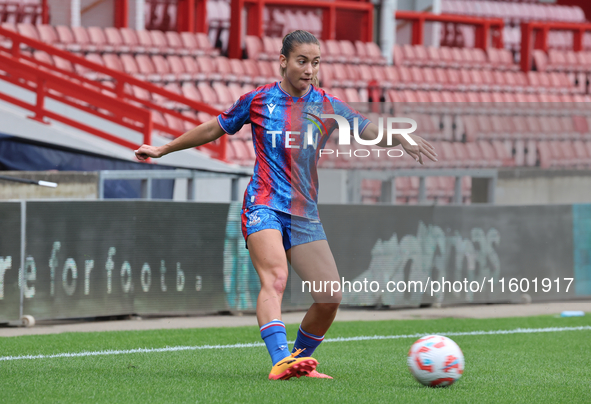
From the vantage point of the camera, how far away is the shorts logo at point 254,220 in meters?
4.98

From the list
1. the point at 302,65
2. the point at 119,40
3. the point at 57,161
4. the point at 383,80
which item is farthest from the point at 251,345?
the point at 383,80

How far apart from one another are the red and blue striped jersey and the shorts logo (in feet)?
0.20

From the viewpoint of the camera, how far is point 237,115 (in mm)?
5199

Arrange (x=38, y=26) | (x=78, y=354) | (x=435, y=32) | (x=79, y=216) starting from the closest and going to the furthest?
(x=78, y=354) < (x=79, y=216) < (x=38, y=26) < (x=435, y=32)

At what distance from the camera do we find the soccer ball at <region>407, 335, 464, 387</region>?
16.2 ft

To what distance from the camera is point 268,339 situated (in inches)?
193

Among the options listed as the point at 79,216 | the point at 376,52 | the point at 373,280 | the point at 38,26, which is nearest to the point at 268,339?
the point at 79,216

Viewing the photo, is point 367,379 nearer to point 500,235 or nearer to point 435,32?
point 500,235

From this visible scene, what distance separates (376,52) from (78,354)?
16170 millimetres

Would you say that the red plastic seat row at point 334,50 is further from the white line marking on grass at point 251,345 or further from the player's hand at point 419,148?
the player's hand at point 419,148

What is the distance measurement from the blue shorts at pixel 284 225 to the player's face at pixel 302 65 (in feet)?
2.39

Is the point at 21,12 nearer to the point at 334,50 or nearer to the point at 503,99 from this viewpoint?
the point at 334,50

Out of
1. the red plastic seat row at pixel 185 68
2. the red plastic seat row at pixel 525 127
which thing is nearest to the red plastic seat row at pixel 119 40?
the red plastic seat row at pixel 185 68

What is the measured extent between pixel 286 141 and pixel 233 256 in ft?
16.0
